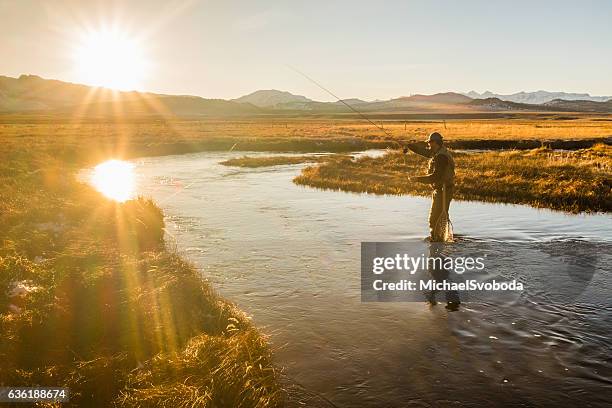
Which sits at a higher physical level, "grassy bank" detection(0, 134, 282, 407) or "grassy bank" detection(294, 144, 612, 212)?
"grassy bank" detection(294, 144, 612, 212)

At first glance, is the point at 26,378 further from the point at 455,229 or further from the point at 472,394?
the point at 455,229

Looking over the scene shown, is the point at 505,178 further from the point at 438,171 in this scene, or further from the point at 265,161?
the point at 265,161

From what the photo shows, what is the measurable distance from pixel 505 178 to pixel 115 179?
23.9m

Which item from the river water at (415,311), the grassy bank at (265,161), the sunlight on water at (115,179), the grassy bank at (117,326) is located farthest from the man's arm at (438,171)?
the grassy bank at (265,161)

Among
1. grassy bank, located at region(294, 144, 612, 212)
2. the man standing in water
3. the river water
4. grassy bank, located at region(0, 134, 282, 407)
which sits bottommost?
the river water

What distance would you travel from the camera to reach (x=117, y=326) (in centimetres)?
831

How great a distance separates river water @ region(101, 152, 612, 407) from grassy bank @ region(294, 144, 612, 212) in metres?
2.24

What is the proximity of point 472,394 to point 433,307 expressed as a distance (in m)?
3.31

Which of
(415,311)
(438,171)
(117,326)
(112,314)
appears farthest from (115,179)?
(415,311)

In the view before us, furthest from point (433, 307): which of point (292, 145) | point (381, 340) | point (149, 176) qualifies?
point (292, 145)

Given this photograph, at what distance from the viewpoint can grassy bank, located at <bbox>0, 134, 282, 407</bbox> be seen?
21.4 feet

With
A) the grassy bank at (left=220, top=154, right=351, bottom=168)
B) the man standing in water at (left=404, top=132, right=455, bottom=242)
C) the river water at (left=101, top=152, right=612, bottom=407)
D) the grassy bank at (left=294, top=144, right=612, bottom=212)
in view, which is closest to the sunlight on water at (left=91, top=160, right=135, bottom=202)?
the river water at (left=101, top=152, right=612, bottom=407)

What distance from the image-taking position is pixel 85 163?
4294 centimetres

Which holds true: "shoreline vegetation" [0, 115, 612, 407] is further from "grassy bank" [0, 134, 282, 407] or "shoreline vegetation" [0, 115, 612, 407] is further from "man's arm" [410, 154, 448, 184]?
"man's arm" [410, 154, 448, 184]
